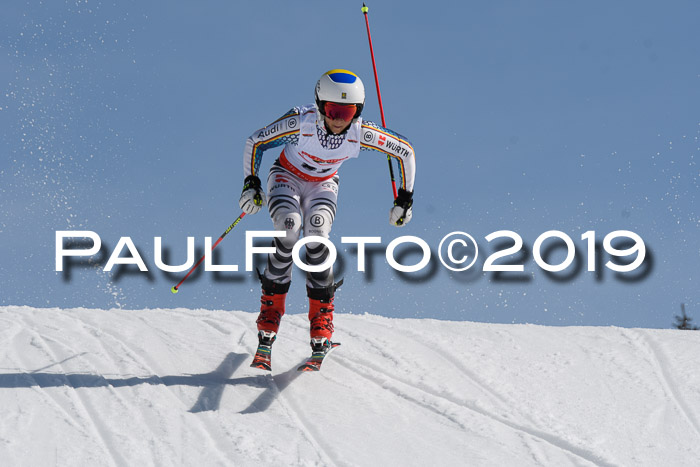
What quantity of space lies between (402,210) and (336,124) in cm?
94

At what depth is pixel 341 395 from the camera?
19.1ft

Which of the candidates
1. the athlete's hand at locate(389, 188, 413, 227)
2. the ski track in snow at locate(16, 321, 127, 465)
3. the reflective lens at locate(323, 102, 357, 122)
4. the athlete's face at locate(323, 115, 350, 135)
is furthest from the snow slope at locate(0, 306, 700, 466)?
the reflective lens at locate(323, 102, 357, 122)

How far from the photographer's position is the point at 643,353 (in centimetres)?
756

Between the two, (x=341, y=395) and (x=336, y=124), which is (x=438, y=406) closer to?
(x=341, y=395)

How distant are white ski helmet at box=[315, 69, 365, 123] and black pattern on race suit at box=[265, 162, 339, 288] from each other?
606 mm

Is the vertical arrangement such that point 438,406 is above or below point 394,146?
below

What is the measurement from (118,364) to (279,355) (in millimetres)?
1362

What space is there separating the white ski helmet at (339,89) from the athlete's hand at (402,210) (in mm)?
834

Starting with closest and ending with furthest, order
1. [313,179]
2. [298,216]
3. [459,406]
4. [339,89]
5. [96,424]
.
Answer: [96,424] < [339,89] < [459,406] < [298,216] < [313,179]

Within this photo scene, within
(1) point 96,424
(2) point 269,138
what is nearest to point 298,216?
(2) point 269,138

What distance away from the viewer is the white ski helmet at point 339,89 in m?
5.72

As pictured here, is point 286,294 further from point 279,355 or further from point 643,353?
point 643,353

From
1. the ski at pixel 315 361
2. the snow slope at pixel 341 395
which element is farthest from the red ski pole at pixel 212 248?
the ski at pixel 315 361

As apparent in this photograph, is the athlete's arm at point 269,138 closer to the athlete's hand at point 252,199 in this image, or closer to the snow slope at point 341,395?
the athlete's hand at point 252,199
